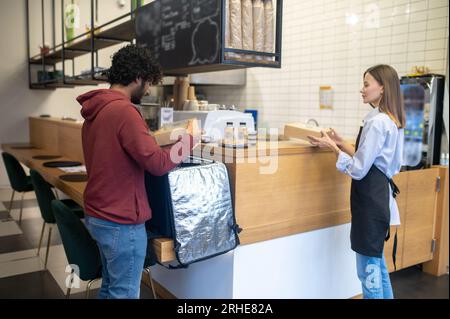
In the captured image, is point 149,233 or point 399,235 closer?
point 149,233

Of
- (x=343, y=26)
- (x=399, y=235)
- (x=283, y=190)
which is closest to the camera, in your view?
(x=283, y=190)

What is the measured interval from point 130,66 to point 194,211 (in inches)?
25.8

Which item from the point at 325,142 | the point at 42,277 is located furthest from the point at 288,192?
the point at 42,277

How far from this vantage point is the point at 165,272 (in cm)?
255

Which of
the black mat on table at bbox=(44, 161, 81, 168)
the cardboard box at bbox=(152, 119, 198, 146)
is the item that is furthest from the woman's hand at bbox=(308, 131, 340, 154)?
the black mat on table at bbox=(44, 161, 81, 168)

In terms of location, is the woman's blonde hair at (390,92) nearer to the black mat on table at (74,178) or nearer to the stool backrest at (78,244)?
the stool backrest at (78,244)

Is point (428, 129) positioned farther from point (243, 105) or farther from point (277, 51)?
point (243, 105)

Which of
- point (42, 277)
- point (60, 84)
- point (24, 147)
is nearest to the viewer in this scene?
point (42, 277)

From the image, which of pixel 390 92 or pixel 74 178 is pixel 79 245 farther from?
pixel 390 92

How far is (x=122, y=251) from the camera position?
161cm

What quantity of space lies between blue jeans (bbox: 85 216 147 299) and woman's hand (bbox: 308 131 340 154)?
97cm

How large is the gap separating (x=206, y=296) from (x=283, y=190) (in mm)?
710

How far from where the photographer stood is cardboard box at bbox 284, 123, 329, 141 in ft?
7.04
